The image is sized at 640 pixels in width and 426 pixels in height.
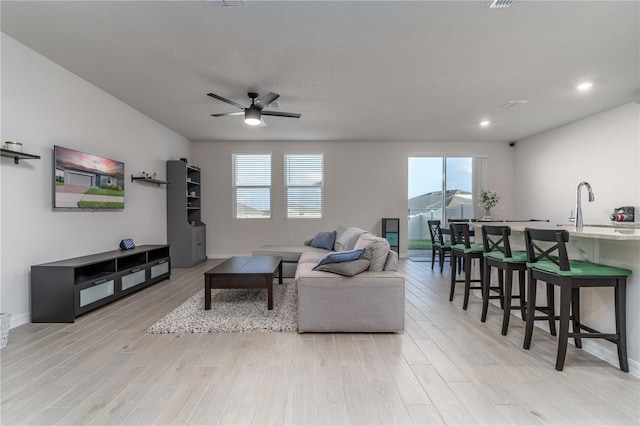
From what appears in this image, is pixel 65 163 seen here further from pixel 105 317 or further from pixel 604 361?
pixel 604 361

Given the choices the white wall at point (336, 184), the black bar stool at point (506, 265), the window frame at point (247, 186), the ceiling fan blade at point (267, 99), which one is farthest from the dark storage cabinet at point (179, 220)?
the black bar stool at point (506, 265)

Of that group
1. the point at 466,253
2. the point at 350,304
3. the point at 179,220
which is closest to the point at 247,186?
the point at 179,220

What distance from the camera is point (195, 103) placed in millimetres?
4438

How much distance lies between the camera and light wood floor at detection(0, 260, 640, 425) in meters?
1.62

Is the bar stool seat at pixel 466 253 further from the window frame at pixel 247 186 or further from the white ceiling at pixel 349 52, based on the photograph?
the window frame at pixel 247 186

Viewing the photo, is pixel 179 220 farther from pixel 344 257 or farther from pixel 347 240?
pixel 344 257

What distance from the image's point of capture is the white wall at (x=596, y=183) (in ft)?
7.04

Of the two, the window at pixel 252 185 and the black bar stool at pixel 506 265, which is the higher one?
the window at pixel 252 185

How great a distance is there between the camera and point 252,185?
695 centimetres

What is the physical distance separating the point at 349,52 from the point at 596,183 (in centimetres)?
507

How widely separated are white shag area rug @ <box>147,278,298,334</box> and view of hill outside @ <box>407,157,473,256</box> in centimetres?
449

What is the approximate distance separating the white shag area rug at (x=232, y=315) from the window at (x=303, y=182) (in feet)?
10.9

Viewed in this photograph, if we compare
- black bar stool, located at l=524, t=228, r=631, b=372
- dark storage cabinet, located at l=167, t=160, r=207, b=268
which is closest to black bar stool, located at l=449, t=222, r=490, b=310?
black bar stool, located at l=524, t=228, r=631, b=372

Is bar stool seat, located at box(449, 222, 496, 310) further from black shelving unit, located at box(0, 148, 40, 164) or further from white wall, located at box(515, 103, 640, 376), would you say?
black shelving unit, located at box(0, 148, 40, 164)
